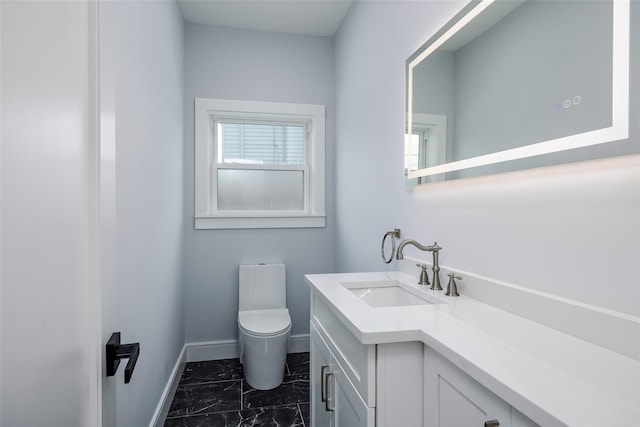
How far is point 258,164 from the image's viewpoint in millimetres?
2863

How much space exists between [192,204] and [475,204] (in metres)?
2.15

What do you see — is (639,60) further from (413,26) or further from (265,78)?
(265,78)

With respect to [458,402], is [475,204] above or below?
above

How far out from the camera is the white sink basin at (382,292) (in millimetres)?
1453

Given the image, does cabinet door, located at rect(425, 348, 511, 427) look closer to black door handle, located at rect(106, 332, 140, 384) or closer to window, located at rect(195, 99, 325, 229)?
black door handle, located at rect(106, 332, 140, 384)

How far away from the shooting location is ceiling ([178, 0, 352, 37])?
2398mm

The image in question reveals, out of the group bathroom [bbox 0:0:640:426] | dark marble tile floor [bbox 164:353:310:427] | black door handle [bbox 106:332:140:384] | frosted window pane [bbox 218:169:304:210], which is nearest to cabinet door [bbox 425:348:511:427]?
bathroom [bbox 0:0:640:426]

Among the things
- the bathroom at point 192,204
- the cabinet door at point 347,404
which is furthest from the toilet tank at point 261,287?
the cabinet door at point 347,404

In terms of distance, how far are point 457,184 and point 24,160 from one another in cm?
123

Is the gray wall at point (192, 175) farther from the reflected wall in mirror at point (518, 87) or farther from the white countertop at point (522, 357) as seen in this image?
the white countertop at point (522, 357)

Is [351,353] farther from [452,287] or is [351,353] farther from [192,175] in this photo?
[192,175]

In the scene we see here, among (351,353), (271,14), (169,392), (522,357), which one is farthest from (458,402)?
(271,14)

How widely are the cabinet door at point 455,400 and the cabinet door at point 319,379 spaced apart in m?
0.49

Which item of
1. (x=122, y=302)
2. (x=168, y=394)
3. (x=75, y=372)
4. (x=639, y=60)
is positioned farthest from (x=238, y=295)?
(x=639, y=60)
